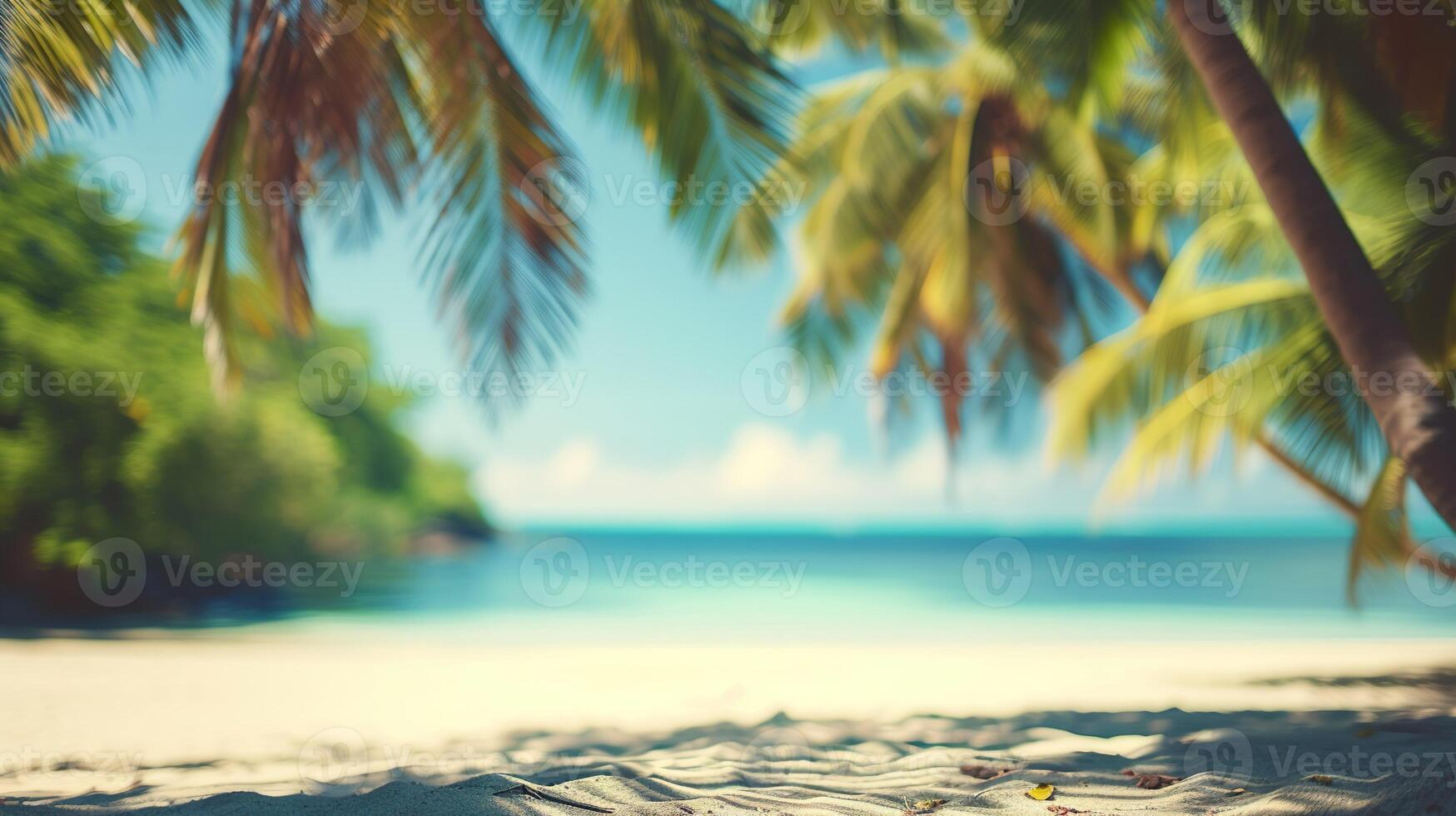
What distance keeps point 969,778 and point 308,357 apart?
15.8 m

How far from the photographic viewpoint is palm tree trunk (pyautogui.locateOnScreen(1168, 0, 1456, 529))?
2.33m

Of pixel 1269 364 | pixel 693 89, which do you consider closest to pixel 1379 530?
pixel 1269 364

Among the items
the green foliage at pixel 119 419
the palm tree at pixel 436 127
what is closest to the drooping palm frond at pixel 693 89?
the palm tree at pixel 436 127

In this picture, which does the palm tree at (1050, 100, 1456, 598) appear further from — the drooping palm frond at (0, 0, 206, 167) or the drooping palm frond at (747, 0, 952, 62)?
the drooping palm frond at (0, 0, 206, 167)

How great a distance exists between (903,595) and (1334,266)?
20.7 m

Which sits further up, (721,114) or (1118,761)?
(721,114)

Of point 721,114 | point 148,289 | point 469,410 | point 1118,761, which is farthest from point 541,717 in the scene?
point 148,289

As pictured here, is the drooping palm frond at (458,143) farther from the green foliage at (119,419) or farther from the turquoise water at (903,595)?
the green foliage at (119,419)

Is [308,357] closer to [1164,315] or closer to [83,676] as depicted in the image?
[83,676]

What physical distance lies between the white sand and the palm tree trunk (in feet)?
3.20

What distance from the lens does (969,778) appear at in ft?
9.43

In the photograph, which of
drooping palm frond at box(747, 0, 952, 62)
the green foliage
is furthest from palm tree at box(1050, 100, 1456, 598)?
the green foliage

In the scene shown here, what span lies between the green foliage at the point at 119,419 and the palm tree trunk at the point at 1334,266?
28.8ft

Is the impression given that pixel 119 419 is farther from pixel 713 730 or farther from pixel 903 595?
pixel 903 595
